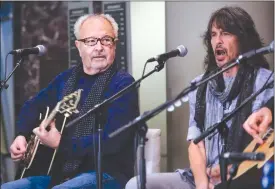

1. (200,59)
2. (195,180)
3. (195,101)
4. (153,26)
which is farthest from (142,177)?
(153,26)

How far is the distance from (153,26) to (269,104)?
809 millimetres

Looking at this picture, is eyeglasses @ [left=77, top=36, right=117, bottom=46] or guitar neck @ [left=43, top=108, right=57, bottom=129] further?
eyeglasses @ [left=77, top=36, right=117, bottom=46]

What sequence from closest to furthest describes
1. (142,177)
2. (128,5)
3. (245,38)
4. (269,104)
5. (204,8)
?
1. (142,177)
2. (269,104)
3. (245,38)
4. (204,8)
5. (128,5)

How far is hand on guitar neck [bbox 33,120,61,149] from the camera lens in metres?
2.31

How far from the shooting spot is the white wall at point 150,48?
99.4 inches

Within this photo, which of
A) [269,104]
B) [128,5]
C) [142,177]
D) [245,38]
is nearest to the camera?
[142,177]

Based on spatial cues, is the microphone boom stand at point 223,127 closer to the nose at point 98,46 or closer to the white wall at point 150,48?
the white wall at point 150,48

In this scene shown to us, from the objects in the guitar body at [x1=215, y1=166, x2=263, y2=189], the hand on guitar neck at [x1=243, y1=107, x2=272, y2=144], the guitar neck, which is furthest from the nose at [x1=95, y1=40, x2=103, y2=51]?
the guitar body at [x1=215, y1=166, x2=263, y2=189]

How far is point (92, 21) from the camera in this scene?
257 cm

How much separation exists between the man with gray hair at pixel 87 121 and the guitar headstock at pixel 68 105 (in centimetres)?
7

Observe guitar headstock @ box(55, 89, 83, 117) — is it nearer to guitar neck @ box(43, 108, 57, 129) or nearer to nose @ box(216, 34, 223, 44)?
guitar neck @ box(43, 108, 57, 129)

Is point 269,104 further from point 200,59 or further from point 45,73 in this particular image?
point 45,73

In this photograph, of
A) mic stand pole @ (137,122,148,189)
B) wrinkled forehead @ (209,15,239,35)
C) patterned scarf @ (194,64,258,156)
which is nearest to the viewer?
mic stand pole @ (137,122,148,189)

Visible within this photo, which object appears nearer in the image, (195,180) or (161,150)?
(195,180)
